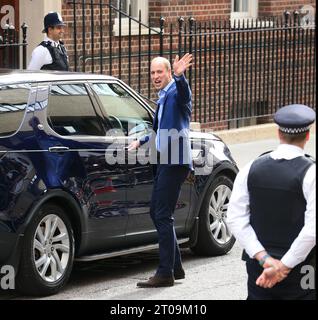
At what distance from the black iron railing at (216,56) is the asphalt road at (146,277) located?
17.2ft

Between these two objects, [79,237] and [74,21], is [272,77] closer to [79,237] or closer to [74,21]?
[74,21]

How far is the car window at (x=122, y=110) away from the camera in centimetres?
963

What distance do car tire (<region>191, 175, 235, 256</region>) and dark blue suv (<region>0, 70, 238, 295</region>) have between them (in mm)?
19

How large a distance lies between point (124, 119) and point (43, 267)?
5.25 feet

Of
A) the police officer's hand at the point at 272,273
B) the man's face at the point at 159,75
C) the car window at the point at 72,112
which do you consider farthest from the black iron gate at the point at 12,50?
the police officer's hand at the point at 272,273

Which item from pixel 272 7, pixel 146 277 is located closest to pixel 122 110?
pixel 146 277

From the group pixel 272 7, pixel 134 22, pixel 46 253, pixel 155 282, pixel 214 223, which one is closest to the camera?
pixel 46 253

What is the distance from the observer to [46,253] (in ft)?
28.7

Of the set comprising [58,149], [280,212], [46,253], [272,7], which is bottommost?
[46,253]

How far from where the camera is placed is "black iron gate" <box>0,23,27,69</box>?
13945 mm

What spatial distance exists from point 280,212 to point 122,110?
4.05 m

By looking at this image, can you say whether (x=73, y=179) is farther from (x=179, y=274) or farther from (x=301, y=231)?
(x=301, y=231)

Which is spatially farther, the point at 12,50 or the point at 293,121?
the point at 12,50

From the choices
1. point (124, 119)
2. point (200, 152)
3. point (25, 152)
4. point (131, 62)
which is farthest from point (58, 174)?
point (131, 62)
